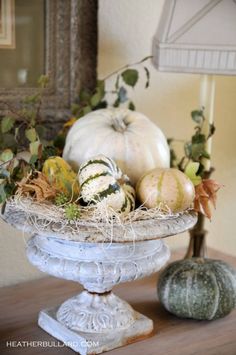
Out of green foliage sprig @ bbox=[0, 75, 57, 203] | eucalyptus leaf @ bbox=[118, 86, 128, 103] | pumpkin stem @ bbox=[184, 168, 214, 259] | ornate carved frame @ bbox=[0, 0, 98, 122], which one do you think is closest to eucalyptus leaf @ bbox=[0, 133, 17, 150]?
green foliage sprig @ bbox=[0, 75, 57, 203]

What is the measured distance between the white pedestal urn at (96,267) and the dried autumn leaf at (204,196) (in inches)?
1.8

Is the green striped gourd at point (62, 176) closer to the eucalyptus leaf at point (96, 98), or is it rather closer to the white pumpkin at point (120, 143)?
the white pumpkin at point (120, 143)

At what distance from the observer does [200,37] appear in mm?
1027

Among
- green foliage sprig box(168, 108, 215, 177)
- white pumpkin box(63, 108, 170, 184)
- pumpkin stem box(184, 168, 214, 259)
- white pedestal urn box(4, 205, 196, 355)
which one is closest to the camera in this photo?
white pedestal urn box(4, 205, 196, 355)

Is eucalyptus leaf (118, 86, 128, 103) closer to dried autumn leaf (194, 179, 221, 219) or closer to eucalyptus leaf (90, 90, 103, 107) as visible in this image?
eucalyptus leaf (90, 90, 103, 107)

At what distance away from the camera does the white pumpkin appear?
93 cm

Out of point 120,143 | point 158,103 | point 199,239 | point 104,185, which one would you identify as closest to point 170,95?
point 158,103

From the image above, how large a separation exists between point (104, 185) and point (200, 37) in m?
0.36

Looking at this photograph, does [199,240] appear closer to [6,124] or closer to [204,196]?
[204,196]

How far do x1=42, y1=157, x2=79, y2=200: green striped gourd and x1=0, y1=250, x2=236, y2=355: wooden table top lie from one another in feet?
0.76

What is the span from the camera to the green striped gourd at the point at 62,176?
0.86 meters

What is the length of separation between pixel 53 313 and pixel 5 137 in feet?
0.99

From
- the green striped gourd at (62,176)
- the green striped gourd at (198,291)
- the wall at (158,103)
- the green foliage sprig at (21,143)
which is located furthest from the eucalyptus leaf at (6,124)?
the green striped gourd at (198,291)

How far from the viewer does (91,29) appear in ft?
3.85
